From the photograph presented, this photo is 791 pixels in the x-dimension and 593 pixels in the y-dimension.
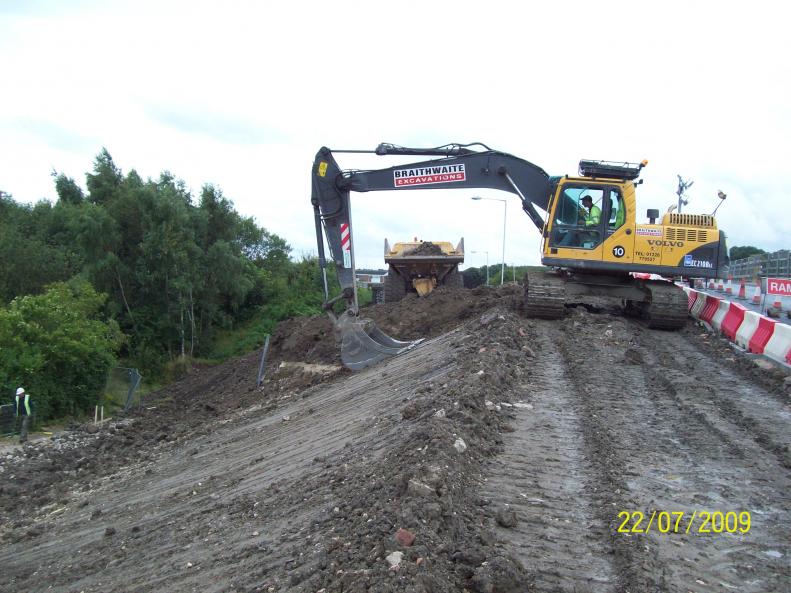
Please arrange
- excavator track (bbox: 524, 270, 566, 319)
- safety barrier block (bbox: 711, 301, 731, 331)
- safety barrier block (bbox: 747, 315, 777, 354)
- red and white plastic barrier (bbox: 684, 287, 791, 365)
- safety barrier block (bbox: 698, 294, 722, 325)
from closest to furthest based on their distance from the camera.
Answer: red and white plastic barrier (bbox: 684, 287, 791, 365) < safety barrier block (bbox: 747, 315, 777, 354) < excavator track (bbox: 524, 270, 566, 319) < safety barrier block (bbox: 711, 301, 731, 331) < safety barrier block (bbox: 698, 294, 722, 325)

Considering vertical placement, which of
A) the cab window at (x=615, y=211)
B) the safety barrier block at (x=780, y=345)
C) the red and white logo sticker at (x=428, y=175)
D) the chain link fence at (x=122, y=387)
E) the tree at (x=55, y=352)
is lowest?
the chain link fence at (x=122, y=387)

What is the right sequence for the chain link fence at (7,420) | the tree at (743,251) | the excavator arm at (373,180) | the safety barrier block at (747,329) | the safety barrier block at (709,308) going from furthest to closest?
the tree at (743,251) < the chain link fence at (7,420) < the safety barrier block at (709,308) < the excavator arm at (373,180) < the safety barrier block at (747,329)

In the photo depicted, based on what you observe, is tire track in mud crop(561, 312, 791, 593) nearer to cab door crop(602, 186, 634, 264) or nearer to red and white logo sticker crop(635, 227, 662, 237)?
cab door crop(602, 186, 634, 264)

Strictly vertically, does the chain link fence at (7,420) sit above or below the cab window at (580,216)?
below

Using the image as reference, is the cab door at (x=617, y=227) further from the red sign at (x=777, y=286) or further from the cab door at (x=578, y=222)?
the red sign at (x=777, y=286)

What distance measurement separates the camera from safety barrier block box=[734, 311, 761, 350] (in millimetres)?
Answer: 11341

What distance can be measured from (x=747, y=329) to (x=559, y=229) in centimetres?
371

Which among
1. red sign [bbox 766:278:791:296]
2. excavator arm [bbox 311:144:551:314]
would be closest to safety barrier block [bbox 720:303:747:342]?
red sign [bbox 766:278:791:296]

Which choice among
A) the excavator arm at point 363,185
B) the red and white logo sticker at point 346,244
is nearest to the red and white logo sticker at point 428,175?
the excavator arm at point 363,185

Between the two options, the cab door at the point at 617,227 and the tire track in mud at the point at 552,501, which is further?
the cab door at the point at 617,227

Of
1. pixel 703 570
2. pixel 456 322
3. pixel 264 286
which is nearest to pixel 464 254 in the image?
pixel 456 322

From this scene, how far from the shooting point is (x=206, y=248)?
111ft

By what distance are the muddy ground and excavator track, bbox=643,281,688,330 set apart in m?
0.30
